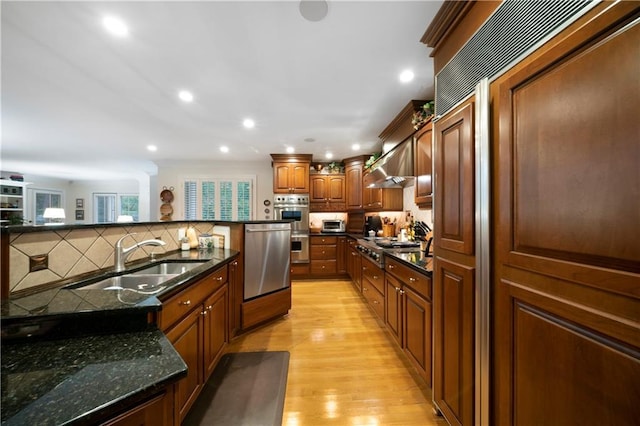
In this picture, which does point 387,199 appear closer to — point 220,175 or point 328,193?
point 328,193

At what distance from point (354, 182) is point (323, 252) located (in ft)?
5.39

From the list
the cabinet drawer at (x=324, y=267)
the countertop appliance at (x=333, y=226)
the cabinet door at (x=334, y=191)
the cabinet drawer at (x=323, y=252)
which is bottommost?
the cabinet drawer at (x=324, y=267)

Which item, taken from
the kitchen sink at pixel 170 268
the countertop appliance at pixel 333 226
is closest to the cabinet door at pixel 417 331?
the kitchen sink at pixel 170 268

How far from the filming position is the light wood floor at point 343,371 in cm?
152

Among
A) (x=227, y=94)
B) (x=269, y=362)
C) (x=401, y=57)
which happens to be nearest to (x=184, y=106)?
(x=227, y=94)

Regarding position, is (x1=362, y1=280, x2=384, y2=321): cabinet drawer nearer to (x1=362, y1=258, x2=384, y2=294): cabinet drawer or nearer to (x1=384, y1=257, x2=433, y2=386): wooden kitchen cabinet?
(x1=362, y1=258, x2=384, y2=294): cabinet drawer

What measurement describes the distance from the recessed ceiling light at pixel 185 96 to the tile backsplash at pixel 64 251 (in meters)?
1.48

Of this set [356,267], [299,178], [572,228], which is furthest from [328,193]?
[572,228]

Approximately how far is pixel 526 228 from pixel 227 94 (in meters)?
2.74

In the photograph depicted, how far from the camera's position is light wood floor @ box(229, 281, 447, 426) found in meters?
1.52

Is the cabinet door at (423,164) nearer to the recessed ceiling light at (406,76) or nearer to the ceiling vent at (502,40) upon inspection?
the recessed ceiling light at (406,76)

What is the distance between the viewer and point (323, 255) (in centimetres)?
475

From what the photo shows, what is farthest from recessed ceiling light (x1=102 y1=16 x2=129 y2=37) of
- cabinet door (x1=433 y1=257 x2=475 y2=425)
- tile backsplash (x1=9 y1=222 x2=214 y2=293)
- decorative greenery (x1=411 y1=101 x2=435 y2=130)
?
cabinet door (x1=433 y1=257 x2=475 y2=425)

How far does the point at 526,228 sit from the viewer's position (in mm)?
890
